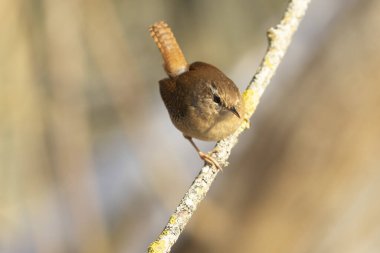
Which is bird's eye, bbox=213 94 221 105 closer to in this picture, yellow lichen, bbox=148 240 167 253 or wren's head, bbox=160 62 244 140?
wren's head, bbox=160 62 244 140

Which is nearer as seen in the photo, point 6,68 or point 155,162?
point 155,162

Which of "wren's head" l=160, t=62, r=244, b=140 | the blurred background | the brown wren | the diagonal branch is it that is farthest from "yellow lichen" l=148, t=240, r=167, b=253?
the blurred background

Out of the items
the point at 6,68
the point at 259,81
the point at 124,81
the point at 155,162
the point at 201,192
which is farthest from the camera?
the point at 6,68

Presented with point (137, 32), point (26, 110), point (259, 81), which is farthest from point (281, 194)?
point (137, 32)

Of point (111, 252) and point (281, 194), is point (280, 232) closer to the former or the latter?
point (281, 194)

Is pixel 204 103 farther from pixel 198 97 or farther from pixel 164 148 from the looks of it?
pixel 164 148

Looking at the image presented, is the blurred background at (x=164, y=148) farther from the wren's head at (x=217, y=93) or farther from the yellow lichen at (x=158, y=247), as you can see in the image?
the yellow lichen at (x=158, y=247)

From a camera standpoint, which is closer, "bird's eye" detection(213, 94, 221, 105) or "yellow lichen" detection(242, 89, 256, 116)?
"bird's eye" detection(213, 94, 221, 105)
